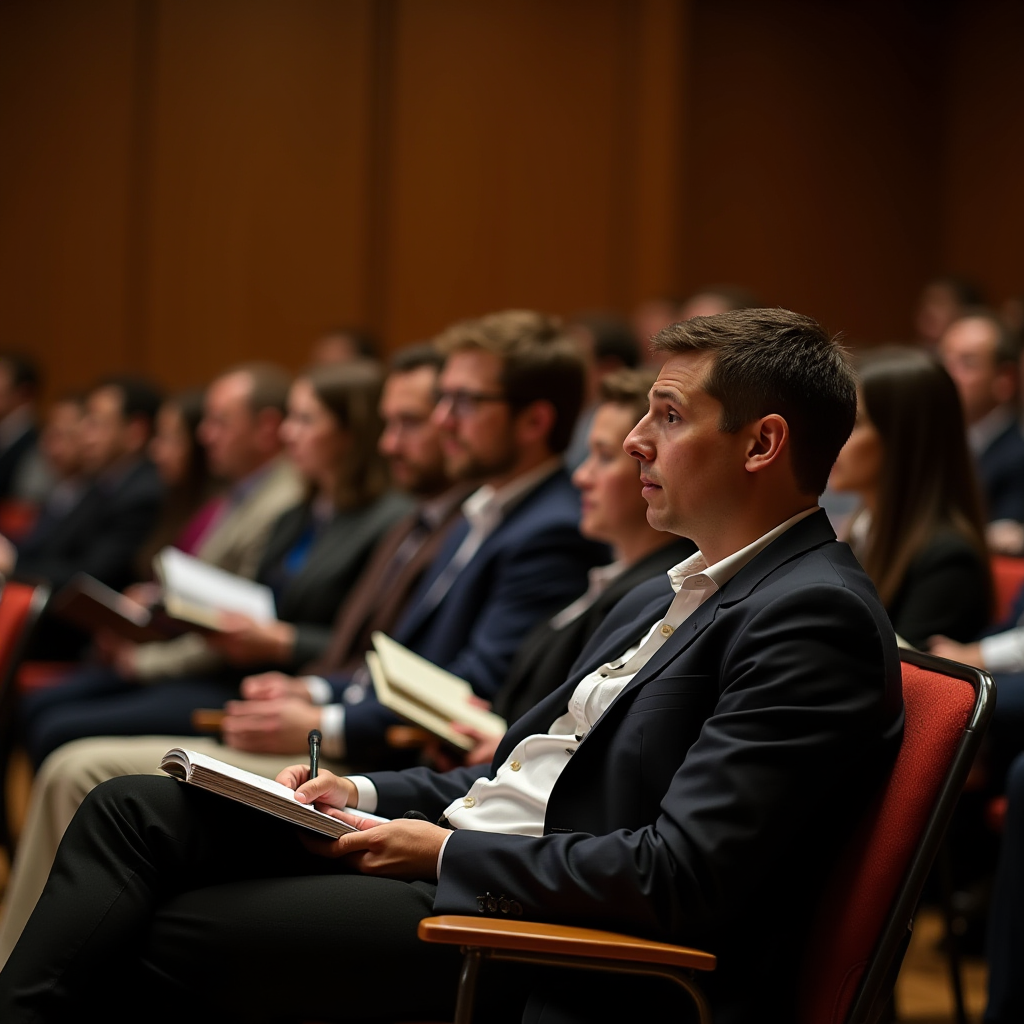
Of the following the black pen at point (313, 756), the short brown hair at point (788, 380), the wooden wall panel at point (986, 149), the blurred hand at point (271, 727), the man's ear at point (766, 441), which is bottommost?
the blurred hand at point (271, 727)

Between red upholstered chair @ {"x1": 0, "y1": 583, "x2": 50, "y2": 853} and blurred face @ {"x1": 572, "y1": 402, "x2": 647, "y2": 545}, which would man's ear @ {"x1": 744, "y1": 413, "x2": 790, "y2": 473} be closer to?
blurred face @ {"x1": 572, "y1": 402, "x2": 647, "y2": 545}

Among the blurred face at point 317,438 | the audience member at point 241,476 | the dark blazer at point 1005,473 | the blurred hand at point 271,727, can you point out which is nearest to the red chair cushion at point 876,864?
the blurred hand at point 271,727

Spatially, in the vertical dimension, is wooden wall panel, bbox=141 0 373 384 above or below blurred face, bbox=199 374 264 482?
above

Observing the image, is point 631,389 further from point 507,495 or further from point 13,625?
point 13,625

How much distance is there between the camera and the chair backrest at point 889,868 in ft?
5.08

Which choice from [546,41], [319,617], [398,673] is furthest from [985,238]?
[398,673]

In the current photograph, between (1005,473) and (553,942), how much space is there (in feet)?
12.7

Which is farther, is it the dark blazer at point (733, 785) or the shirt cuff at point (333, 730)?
the shirt cuff at point (333, 730)

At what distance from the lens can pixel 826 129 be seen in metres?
8.40

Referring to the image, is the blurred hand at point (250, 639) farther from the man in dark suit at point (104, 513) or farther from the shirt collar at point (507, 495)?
the man in dark suit at point (104, 513)

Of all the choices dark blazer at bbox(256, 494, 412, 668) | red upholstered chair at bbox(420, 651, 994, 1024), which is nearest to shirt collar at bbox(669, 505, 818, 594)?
red upholstered chair at bbox(420, 651, 994, 1024)

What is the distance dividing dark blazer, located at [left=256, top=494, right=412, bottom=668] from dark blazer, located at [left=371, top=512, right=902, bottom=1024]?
2.05 metres

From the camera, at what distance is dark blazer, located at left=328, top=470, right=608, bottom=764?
287cm

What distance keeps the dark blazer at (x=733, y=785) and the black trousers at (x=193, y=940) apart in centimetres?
14
